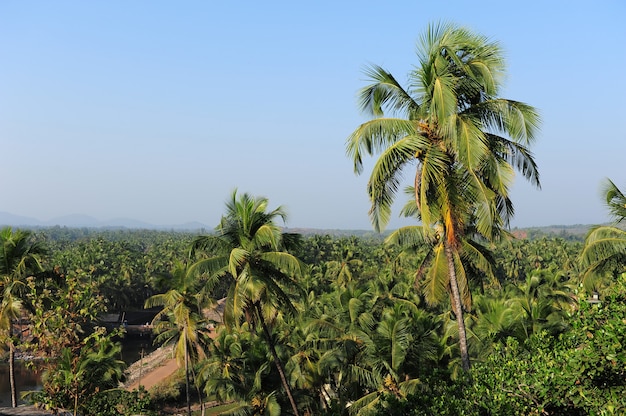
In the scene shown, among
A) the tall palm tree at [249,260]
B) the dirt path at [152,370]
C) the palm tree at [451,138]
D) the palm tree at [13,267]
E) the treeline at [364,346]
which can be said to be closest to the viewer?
the treeline at [364,346]

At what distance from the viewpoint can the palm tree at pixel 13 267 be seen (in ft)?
58.7

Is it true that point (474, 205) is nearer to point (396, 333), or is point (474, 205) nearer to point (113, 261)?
point (396, 333)

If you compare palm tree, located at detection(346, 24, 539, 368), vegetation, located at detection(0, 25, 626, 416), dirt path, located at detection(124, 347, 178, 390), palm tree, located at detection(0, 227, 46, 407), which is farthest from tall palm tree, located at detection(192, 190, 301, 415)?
dirt path, located at detection(124, 347, 178, 390)

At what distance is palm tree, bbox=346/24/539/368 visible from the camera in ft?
34.0

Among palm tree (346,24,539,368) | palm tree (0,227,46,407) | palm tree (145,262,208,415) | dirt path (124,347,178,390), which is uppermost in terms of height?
palm tree (346,24,539,368)

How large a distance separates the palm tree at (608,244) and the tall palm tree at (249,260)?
34.1 feet

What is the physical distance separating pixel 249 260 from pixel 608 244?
1213 centimetres

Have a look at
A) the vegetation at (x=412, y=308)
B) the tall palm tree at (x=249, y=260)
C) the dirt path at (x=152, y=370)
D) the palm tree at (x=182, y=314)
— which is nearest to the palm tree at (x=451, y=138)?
the vegetation at (x=412, y=308)

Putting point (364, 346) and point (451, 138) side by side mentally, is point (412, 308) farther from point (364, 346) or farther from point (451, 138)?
point (451, 138)

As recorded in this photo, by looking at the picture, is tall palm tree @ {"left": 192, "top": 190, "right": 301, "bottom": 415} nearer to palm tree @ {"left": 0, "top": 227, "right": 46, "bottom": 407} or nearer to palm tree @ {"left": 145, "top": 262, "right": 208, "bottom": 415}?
palm tree @ {"left": 145, "top": 262, "right": 208, "bottom": 415}

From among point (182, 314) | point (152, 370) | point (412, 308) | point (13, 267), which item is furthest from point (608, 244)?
point (152, 370)

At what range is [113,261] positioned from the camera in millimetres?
77375

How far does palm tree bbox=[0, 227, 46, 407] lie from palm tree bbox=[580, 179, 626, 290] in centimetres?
2034

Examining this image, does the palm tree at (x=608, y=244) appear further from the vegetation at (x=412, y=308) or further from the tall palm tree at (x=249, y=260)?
the tall palm tree at (x=249, y=260)
